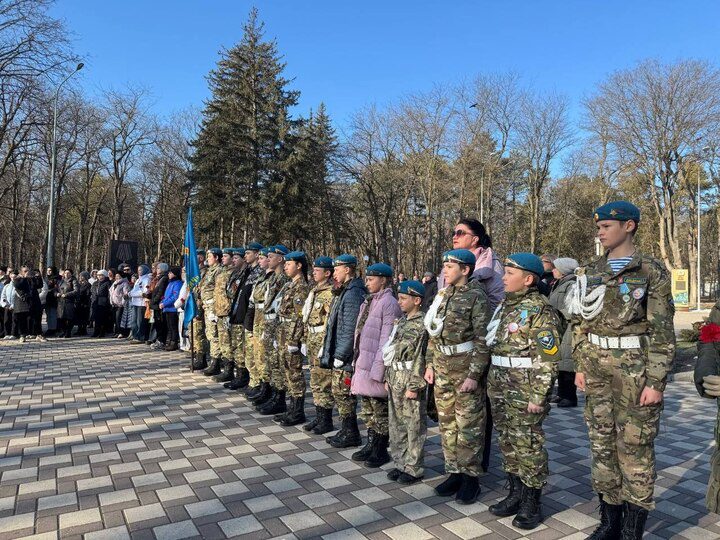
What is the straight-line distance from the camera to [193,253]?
9461 mm

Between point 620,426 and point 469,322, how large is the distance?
1201 mm

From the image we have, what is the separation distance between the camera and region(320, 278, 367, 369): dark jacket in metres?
5.03

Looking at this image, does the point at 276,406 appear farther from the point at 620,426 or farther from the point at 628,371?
the point at 628,371

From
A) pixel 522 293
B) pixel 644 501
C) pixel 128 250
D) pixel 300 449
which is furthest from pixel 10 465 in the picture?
pixel 128 250

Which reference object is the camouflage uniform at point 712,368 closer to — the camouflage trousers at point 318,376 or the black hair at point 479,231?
the black hair at point 479,231

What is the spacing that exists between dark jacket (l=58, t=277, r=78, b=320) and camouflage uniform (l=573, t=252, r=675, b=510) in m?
14.6

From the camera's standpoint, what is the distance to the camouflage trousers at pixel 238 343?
25.7 ft

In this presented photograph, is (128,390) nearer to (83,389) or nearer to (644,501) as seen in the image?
(83,389)

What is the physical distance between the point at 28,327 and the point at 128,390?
8.49 meters

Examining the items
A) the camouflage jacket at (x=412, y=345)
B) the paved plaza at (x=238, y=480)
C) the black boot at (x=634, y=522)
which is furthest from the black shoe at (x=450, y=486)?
the black boot at (x=634, y=522)

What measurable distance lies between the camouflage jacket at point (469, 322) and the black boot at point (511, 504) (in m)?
0.81

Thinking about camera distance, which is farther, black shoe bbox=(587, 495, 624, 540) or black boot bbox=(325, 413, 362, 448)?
black boot bbox=(325, 413, 362, 448)

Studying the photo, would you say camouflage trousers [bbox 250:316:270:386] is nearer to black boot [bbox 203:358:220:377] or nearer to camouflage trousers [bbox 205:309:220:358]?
camouflage trousers [bbox 205:309:220:358]

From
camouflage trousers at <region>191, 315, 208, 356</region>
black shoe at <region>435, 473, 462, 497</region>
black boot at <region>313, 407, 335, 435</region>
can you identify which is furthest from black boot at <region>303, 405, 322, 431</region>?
camouflage trousers at <region>191, 315, 208, 356</region>
